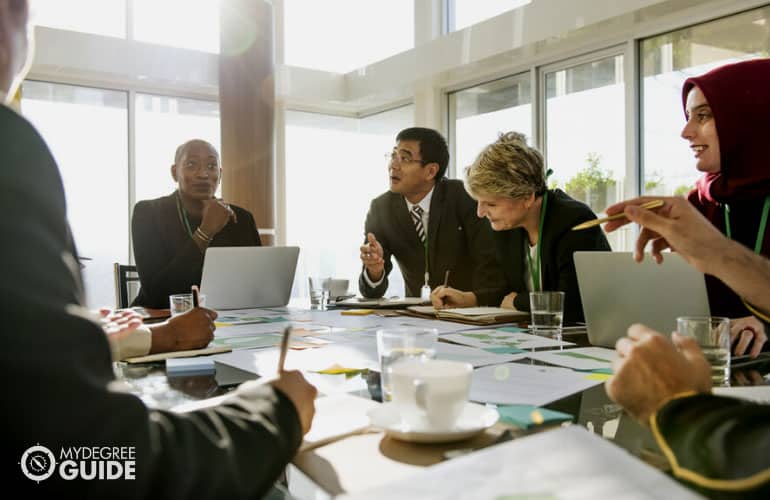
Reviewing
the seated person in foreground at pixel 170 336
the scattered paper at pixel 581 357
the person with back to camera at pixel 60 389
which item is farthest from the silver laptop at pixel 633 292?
the person with back to camera at pixel 60 389

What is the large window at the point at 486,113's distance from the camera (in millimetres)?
6391

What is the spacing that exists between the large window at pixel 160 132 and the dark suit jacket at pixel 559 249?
4.54m

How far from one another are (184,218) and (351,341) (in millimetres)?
2156

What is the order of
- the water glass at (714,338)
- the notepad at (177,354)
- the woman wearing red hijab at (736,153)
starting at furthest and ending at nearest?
the woman wearing red hijab at (736,153)
the notepad at (177,354)
the water glass at (714,338)

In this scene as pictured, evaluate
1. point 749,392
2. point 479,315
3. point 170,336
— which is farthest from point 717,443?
point 479,315

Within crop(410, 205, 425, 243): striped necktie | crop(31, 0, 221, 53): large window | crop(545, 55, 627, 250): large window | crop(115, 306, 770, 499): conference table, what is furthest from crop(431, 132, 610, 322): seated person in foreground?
crop(31, 0, 221, 53): large window

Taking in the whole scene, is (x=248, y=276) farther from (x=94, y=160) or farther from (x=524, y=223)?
(x=94, y=160)

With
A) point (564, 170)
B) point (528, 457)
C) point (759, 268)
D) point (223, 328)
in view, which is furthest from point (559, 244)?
point (564, 170)

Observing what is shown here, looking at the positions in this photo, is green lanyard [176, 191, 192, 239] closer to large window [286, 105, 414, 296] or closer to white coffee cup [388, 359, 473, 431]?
white coffee cup [388, 359, 473, 431]

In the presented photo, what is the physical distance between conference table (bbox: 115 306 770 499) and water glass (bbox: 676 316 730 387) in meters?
0.04

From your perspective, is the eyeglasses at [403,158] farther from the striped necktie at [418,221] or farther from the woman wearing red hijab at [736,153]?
the woman wearing red hijab at [736,153]

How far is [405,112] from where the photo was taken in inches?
308

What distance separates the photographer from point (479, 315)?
2.17 m

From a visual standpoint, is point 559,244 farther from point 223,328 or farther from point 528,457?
point 528,457
